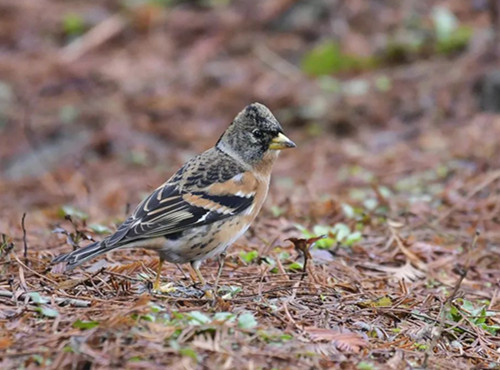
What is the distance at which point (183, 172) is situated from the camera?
20.2 ft

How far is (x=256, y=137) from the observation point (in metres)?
6.48

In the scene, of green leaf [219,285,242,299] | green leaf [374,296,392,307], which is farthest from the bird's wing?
green leaf [374,296,392,307]

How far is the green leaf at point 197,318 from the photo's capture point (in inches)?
171

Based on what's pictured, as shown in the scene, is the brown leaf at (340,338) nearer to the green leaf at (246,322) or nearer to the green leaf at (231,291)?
the green leaf at (246,322)

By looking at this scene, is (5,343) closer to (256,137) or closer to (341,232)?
(256,137)

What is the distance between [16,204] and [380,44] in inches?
275

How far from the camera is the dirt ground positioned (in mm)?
4473

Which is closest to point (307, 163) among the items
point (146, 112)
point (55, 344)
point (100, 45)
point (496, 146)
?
point (496, 146)

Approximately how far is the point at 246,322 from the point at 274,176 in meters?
6.48

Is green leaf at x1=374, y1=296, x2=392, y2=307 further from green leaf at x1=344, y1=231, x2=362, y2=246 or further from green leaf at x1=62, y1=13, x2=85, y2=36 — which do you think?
green leaf at x1=62, y1=13, x2=85, y2=36

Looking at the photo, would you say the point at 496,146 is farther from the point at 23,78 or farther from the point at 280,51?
the point at 23,78

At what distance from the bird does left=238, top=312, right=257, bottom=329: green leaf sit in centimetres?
64

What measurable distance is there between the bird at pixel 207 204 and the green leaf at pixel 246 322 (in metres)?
0.64

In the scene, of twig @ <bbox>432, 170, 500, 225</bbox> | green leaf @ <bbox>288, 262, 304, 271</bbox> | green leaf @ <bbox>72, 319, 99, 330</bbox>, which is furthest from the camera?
twig @ <bbox>432, 170, 500, 225</bbox>
